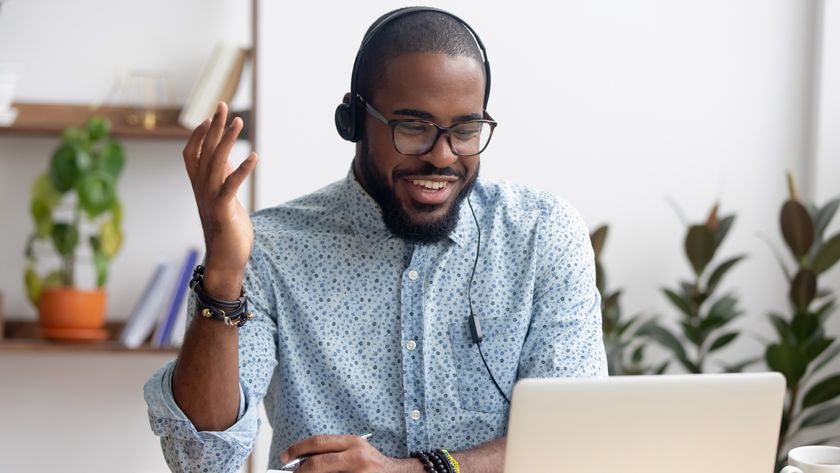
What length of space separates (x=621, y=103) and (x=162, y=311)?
1426 millimetres

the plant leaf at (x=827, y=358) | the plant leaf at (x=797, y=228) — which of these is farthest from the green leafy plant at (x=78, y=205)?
the plant leaf at (x=827, y=358)

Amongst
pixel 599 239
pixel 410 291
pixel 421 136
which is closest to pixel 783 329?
pixel 599 239

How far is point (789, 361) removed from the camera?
271 centimetres

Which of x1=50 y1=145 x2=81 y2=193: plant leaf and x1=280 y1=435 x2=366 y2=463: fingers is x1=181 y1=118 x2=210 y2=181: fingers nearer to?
x1=280 y1=435 x2=366 y2=463: fingers

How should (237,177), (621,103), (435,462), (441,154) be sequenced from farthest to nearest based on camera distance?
(621,103), (441,154), (435,462), (237,177)

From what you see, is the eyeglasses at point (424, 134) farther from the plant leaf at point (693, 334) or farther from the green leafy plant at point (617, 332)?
the plant leaf at point (693, 334)

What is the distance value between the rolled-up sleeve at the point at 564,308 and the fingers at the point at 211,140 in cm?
60

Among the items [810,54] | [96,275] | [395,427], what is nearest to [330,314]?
[395,427]

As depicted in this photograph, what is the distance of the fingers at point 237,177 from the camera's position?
52.4 inches

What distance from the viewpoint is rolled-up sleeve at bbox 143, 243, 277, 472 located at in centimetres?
149

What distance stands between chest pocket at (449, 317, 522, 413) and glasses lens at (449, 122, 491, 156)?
28cm

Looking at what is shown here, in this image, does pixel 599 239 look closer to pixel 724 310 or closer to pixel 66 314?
pixel 724 310

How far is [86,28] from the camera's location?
305 cm

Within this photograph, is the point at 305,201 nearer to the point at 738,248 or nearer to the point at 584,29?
the point at 584,29
